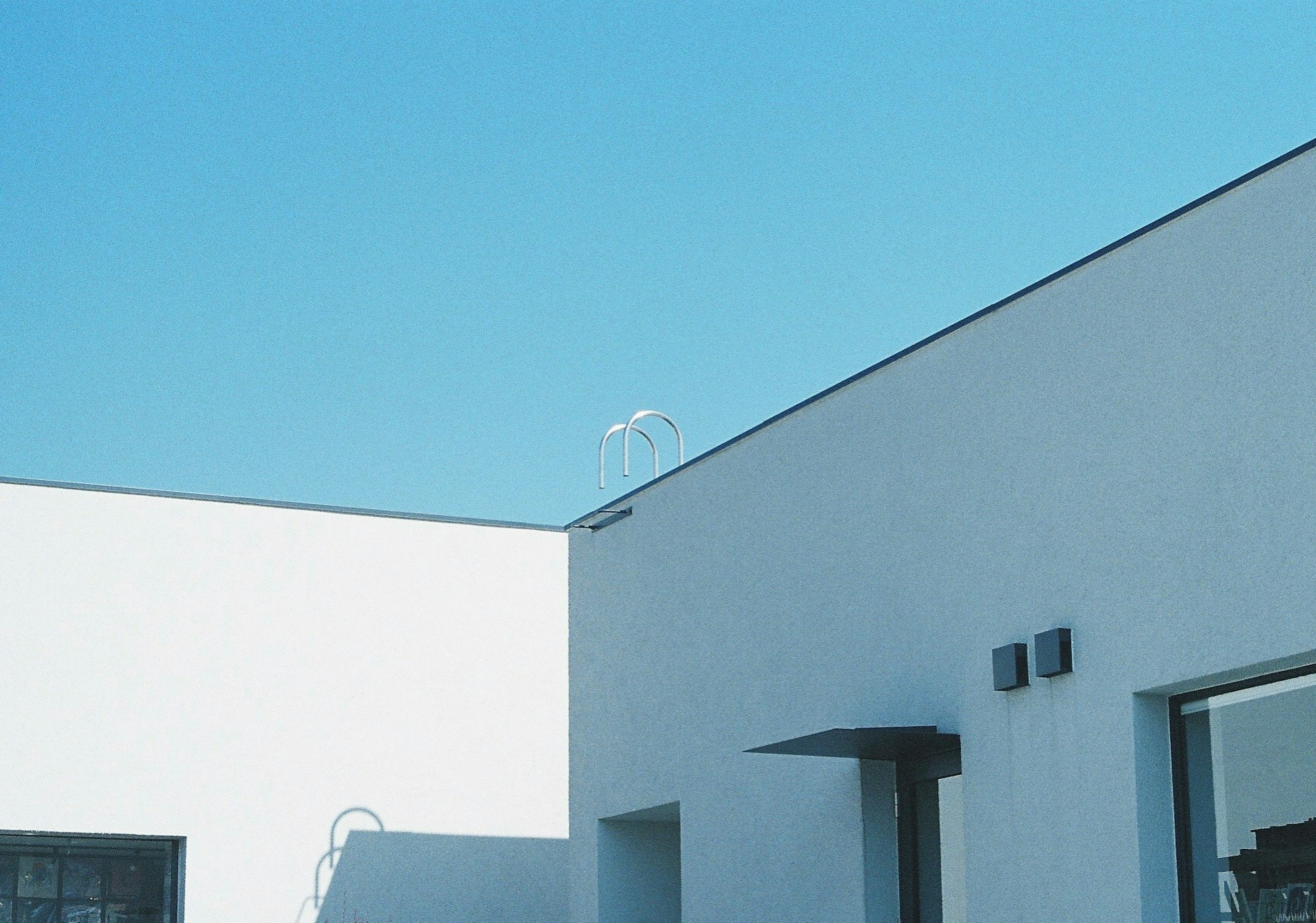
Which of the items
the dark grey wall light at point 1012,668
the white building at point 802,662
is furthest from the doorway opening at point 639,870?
the dark grey wall light at point 1012,668

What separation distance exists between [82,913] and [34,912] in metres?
0.38

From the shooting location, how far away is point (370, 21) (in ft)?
63.2

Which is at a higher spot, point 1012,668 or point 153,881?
point 1012,668

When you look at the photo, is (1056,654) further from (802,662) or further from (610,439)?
(610,439)

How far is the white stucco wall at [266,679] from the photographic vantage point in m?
15.3

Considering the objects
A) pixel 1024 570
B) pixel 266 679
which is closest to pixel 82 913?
pixel 266 679

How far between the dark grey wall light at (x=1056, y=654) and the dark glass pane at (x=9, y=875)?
9681 millimetres

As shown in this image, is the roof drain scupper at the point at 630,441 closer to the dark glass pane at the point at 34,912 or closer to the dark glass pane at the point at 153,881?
the dark glass pane at the point at 153,881

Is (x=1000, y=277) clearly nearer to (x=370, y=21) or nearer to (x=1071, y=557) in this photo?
(x=1071, y=557)

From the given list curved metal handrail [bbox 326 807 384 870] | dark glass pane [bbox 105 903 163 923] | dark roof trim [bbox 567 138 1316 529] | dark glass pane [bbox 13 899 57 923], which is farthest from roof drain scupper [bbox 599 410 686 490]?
dark glass pane [bbox 13 899 57 923]

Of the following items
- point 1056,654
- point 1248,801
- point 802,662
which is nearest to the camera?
point 1248,801

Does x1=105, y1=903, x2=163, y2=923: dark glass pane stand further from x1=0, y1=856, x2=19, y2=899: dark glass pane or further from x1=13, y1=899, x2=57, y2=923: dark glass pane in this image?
x1=0, y1=856, x2=19, y2=899: dark glass pane

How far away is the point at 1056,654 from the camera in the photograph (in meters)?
8.82

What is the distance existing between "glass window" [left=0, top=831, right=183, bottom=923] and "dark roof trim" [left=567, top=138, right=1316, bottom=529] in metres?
5.54
